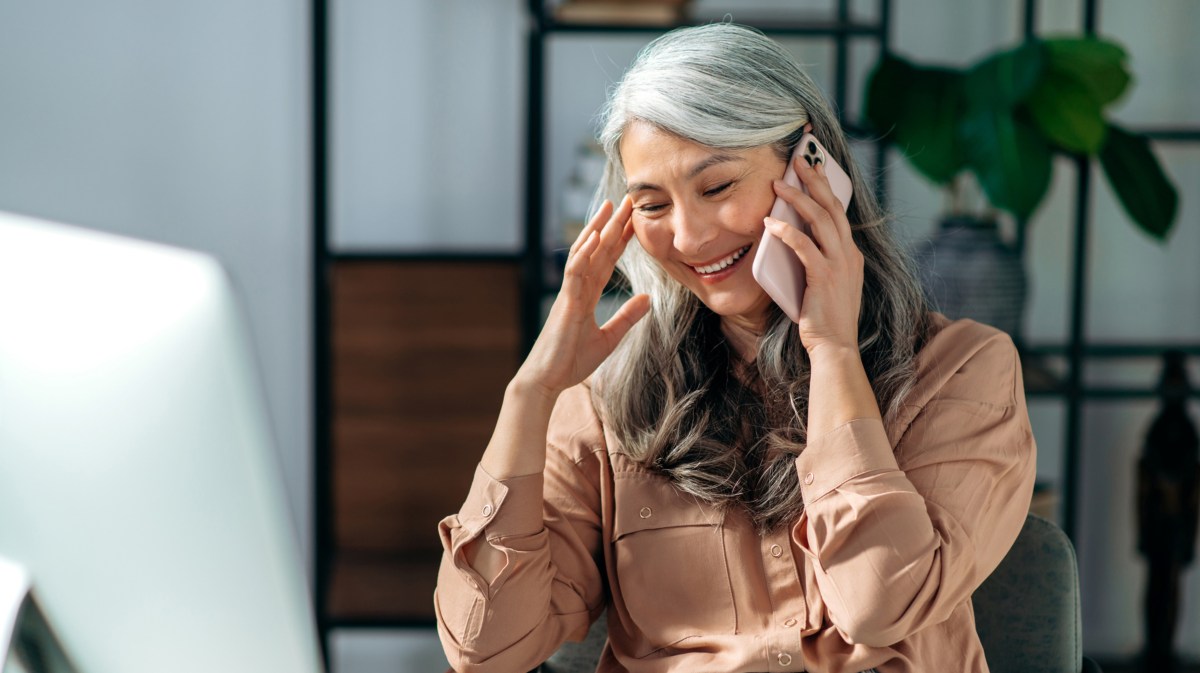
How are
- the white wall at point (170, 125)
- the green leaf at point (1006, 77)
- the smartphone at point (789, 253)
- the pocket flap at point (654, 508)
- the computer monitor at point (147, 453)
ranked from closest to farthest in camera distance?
1. the computer monitor at point (147, 453)
2. the smartphone at point (789, 253)
3. the pocket flap at point (654, 508)
4. the green leaf at point (1006, 77)
5. the white wall at point (170, 125)

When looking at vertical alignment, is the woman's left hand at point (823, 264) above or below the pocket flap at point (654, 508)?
above

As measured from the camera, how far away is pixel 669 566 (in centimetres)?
142

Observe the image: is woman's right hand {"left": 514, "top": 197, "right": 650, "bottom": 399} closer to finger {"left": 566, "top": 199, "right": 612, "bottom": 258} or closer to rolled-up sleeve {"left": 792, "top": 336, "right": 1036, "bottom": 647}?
finger {"left": 566, "top": 199, "right": 612, "bottom": 258}

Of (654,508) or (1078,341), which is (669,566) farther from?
(1078,341)

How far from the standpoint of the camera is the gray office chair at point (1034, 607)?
56.0 inches

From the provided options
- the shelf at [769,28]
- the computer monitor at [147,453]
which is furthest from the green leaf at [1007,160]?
the computer monitor at [147,453]

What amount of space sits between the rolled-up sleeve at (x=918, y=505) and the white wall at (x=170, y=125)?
175 centimetres

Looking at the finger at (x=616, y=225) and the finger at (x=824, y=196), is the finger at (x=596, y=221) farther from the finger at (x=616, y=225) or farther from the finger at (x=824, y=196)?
the finger at (x=824, y=196)

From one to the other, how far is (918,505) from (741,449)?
0.28 meters

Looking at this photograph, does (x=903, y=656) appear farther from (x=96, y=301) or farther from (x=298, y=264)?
(x=298, y=264)

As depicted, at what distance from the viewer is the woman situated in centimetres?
127

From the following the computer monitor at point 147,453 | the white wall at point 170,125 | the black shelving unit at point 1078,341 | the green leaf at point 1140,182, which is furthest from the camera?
the white wall at point 170,125

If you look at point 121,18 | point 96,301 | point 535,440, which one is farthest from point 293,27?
point 96,301

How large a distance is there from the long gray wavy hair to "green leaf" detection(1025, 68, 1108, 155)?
975 millimetres
